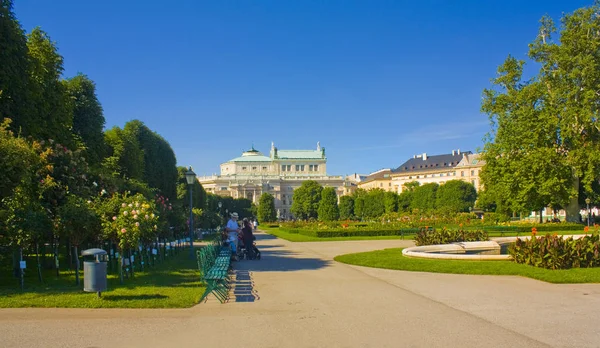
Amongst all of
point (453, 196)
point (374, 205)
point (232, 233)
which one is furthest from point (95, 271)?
point (374, 205)

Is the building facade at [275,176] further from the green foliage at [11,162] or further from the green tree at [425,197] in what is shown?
the green foliage at [11,162]

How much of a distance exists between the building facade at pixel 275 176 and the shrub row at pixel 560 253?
132246 mm

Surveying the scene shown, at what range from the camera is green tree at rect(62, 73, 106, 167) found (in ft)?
90.0

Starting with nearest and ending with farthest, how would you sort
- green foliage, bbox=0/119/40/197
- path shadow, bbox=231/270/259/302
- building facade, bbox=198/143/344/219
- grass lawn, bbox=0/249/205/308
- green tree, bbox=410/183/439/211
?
grass lawn, bbox=0/249/205/308 → path shadow, bbox=231/270/259/302 → green foliage, bbox=0/119/40/197 → green tree, bbox=410/183/439/211 → building facade, bbox=198/143/344/219

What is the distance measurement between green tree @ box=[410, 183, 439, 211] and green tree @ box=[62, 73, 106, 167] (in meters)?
68.1

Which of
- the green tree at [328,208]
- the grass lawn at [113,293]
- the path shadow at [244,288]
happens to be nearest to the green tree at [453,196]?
the green tree at [328,208]

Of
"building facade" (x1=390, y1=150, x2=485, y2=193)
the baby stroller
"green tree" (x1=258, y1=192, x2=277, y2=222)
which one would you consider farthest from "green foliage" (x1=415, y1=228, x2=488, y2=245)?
"building facade" (x1=390, y1=150, x2=485, y2=193)

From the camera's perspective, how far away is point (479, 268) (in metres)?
16.2

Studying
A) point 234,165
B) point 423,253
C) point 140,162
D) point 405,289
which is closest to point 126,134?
point 140,162

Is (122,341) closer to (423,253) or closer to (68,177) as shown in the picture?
(68,177)

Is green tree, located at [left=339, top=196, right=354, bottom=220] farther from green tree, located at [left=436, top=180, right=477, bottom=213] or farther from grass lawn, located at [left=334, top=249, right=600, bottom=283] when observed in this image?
grass lawn, located at [left=334, top=249, right=600, bottom=283]

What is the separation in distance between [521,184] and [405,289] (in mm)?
31655

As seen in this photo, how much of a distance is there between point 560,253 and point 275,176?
143 metres

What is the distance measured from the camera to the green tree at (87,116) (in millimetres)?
27438
